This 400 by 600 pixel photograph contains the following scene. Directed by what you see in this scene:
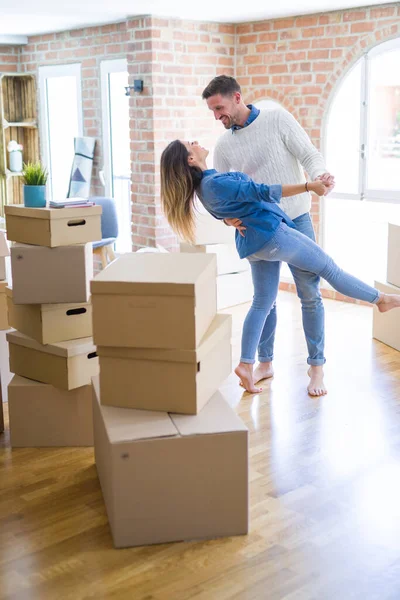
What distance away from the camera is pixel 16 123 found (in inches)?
305

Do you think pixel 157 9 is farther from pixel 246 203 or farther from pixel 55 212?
pixel 55 212

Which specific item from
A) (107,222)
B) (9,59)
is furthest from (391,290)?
(9,59)

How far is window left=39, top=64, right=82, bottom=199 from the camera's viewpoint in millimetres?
7406

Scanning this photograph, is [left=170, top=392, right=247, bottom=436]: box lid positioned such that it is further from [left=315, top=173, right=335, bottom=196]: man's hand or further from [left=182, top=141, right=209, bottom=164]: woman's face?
[left=315, top=173, right=335, bottom=196]: man's hand

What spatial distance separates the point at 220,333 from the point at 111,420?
51cm

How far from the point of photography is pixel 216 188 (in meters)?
3.29

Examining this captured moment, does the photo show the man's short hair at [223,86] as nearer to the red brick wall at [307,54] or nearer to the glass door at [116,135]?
the red brick wall at [307,54]

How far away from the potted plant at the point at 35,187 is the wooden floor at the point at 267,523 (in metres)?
1.03

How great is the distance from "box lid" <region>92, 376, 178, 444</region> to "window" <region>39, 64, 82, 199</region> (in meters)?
5.15

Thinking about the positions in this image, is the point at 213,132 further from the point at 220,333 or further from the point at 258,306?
the point at 220,333

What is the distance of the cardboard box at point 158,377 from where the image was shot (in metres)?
2.57

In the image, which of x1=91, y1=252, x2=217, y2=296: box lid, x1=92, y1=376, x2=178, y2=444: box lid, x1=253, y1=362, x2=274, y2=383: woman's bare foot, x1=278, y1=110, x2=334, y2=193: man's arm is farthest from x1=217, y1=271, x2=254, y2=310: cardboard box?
x1=92, y1=376, x2=178, y2=444: box lid

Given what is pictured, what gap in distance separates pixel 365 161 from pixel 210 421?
3656 millimetres

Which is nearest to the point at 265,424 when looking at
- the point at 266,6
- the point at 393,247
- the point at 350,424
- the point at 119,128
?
the point at 350,424
